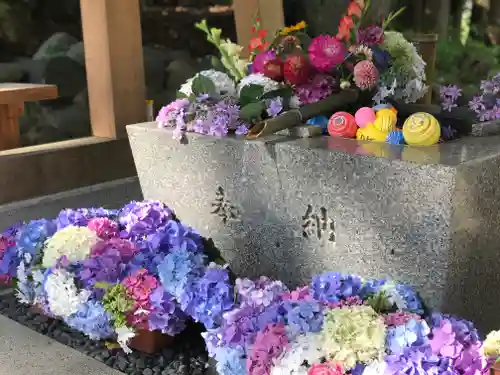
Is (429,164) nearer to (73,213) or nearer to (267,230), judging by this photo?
(267,230)

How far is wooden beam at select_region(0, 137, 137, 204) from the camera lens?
10.2 feet

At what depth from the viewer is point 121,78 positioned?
136 inches

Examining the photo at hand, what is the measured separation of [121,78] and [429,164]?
2120mm

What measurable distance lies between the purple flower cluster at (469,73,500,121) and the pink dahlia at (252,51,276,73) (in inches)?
29.6

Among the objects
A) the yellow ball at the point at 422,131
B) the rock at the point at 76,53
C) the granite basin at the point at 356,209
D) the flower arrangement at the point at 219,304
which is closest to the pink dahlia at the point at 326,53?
the granite basin at the point at 356,209

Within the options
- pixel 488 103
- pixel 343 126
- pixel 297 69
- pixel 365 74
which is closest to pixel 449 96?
pixel 488 103

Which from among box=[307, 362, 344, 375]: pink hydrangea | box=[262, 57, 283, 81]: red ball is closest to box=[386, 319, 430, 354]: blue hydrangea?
box=[307, 362, 344, 375]: pink hydrangea

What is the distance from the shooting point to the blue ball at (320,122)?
92.5 inches

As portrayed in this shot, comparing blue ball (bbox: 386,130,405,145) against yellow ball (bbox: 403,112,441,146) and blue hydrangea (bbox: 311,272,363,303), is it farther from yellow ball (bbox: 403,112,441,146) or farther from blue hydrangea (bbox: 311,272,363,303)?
blue hydrangea (bbox: 311,272,363,303)

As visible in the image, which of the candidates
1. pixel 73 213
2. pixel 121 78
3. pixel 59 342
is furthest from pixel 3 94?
pixel 59 342

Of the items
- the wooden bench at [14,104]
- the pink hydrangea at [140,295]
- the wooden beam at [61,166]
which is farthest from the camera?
the wooden bench at [14,104]

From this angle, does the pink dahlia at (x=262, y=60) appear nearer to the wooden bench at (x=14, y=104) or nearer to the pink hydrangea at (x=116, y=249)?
the pink hydrangea at (x=116, y=249)

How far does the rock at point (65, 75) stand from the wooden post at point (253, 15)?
39.5 inches

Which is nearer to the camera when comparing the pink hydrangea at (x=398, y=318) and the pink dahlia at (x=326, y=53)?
the pink hydrangea at (x=398, y=318)
